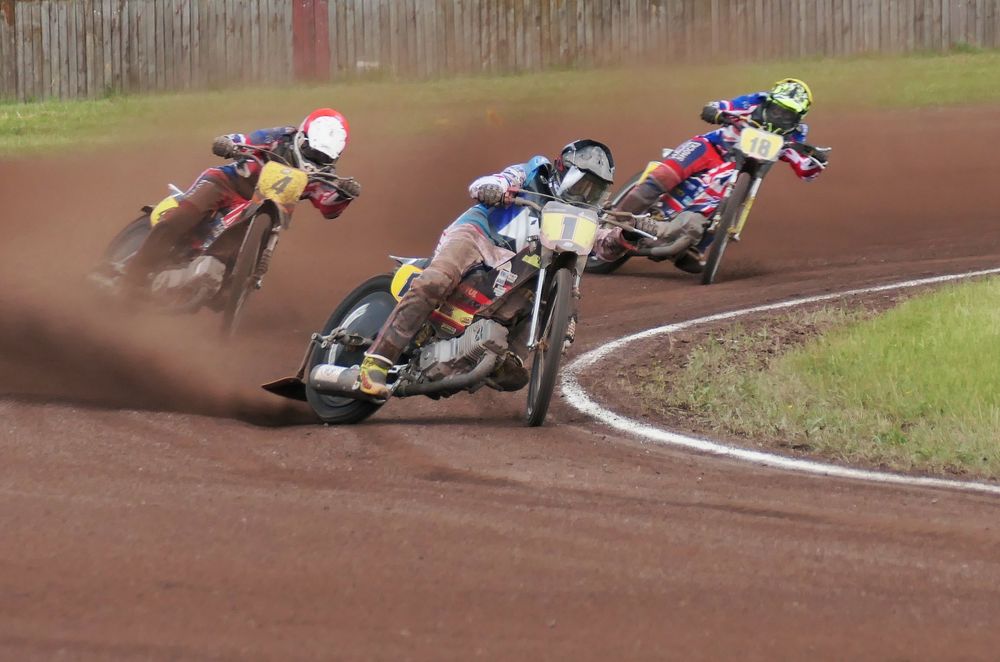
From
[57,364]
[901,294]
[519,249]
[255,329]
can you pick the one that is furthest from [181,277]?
[901,294]

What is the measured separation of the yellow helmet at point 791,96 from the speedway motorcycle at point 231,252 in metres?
4.34

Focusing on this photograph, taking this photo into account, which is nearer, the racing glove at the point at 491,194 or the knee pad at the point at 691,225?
the racing glove at the point at 491,194

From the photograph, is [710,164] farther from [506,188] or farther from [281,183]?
[506,188]

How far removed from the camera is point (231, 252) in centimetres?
1267

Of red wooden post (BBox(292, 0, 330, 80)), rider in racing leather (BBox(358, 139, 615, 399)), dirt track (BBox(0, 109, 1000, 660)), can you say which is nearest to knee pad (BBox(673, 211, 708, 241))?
dirt track (BBox(0, 109, 1000, 660))

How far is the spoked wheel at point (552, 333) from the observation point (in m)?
9.37

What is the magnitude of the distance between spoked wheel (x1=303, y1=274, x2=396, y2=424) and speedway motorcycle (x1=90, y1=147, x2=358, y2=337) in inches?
79.4

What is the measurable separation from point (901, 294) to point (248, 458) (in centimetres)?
685

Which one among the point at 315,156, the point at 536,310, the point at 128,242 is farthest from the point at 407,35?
the point at 536,310

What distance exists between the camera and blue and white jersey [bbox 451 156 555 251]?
9.60m

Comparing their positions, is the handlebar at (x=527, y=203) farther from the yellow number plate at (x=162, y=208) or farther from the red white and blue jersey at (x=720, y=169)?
the red white and blue jersey at (x=720, y=169)

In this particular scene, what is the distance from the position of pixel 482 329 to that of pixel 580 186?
3.24 feet

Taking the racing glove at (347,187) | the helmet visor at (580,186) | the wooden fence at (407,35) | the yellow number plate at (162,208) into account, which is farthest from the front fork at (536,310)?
the wooden fence at (407,35)

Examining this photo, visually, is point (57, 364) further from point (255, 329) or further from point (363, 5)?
point (363, 5)
